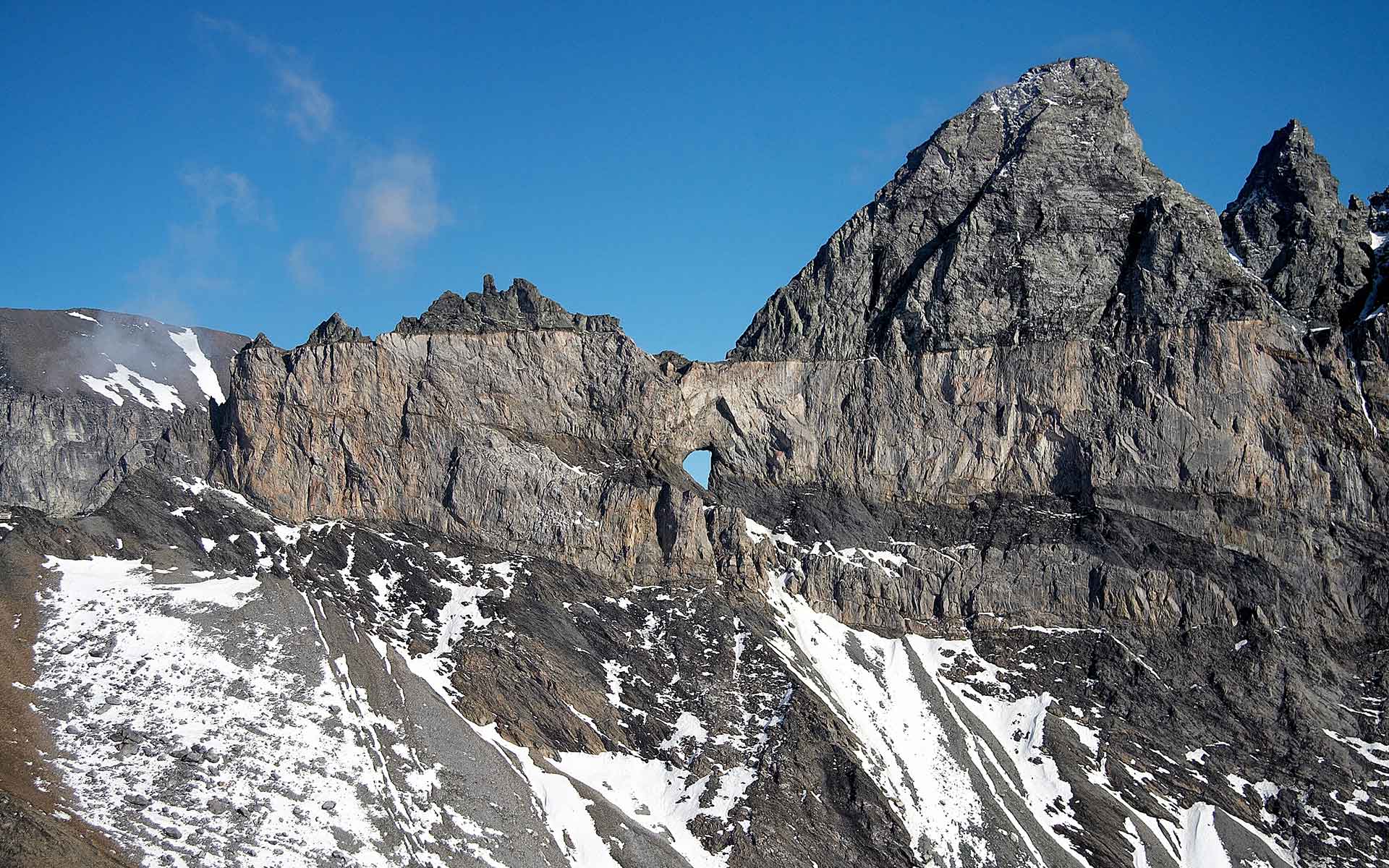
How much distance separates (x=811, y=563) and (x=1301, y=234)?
152 feet

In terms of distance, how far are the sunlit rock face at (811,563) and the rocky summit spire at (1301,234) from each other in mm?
366

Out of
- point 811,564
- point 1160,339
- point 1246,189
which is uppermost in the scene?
point 1246,189

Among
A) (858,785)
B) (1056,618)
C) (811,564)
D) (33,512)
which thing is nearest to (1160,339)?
(1056,618)

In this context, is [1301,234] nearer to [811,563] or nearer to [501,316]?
[811,563]

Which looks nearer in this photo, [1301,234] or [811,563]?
[811,563]

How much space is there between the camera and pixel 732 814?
71250mm

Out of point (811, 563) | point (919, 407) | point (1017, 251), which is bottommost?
point (811, 563)

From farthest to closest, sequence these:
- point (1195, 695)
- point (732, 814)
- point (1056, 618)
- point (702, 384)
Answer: point (702, 384) < point (1056, 618) < point (1195, 695) < point (732, 814)

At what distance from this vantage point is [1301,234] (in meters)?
95.7

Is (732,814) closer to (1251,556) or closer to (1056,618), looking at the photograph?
(1056,618)

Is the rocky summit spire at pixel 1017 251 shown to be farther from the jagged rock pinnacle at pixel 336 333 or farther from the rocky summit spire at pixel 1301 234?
the jagged rock pinnacle at pixel 336 333

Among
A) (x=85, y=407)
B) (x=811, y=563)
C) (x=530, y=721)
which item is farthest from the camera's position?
(x=85, y=407)

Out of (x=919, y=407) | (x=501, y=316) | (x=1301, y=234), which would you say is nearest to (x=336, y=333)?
(x=501, y=316)

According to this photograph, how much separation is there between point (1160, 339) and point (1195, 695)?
2640cm
